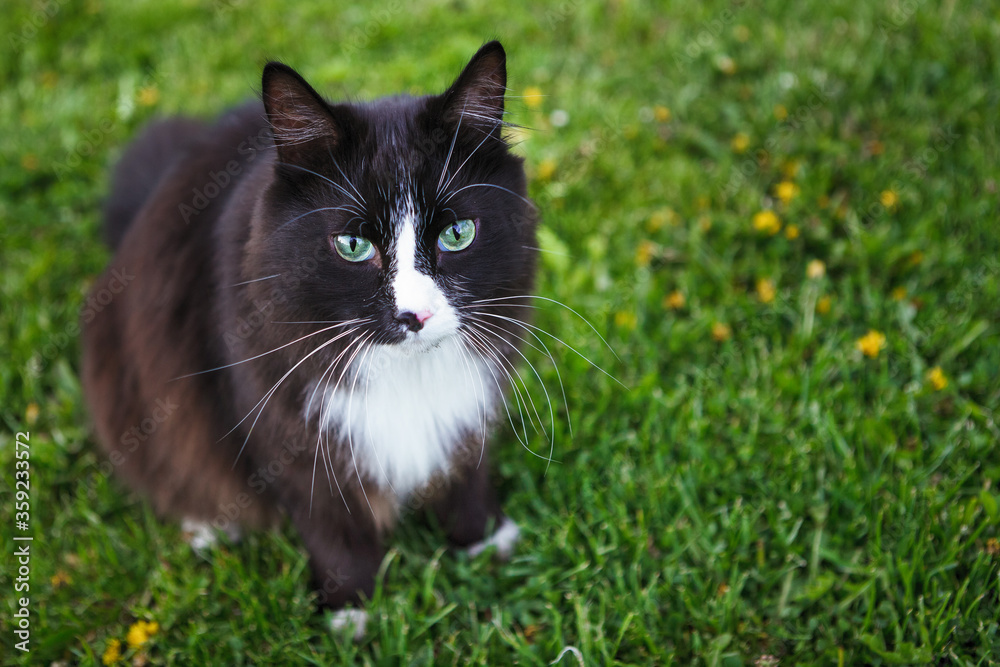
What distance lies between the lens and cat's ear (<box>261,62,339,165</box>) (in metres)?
1.35

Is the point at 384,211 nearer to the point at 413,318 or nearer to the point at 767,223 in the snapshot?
the point at 413,318

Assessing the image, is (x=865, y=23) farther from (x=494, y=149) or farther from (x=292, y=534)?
(x=292, y=534)

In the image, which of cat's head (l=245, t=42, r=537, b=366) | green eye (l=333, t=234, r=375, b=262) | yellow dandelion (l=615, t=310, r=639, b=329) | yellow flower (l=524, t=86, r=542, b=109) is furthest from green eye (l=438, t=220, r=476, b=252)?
yellow flower (l=524, t=86, r=542, b=109)

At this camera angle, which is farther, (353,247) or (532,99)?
(532,99)

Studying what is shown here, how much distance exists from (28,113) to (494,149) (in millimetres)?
3133

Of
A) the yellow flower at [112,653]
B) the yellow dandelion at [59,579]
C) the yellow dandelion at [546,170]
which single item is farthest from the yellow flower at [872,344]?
the yellow dandelion at [59,579]

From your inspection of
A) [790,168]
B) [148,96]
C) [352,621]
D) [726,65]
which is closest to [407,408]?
[352,621]

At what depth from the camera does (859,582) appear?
188 centimetres

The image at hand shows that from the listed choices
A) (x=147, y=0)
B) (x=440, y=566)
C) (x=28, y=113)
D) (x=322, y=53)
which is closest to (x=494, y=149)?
(x=440, y=566)

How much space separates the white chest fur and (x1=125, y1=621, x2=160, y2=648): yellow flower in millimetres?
784

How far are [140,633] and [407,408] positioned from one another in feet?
3.36

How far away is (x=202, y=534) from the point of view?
7.09ft

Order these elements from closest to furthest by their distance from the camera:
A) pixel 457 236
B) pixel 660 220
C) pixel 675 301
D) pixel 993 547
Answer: pixel 457 236 < pixel 993 547 < pixel 675 301 < pixel 660 220

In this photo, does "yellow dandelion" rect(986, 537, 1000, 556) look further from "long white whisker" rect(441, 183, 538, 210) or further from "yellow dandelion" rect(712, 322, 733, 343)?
"long white whisker" rect(441, 183, 538, 210)
